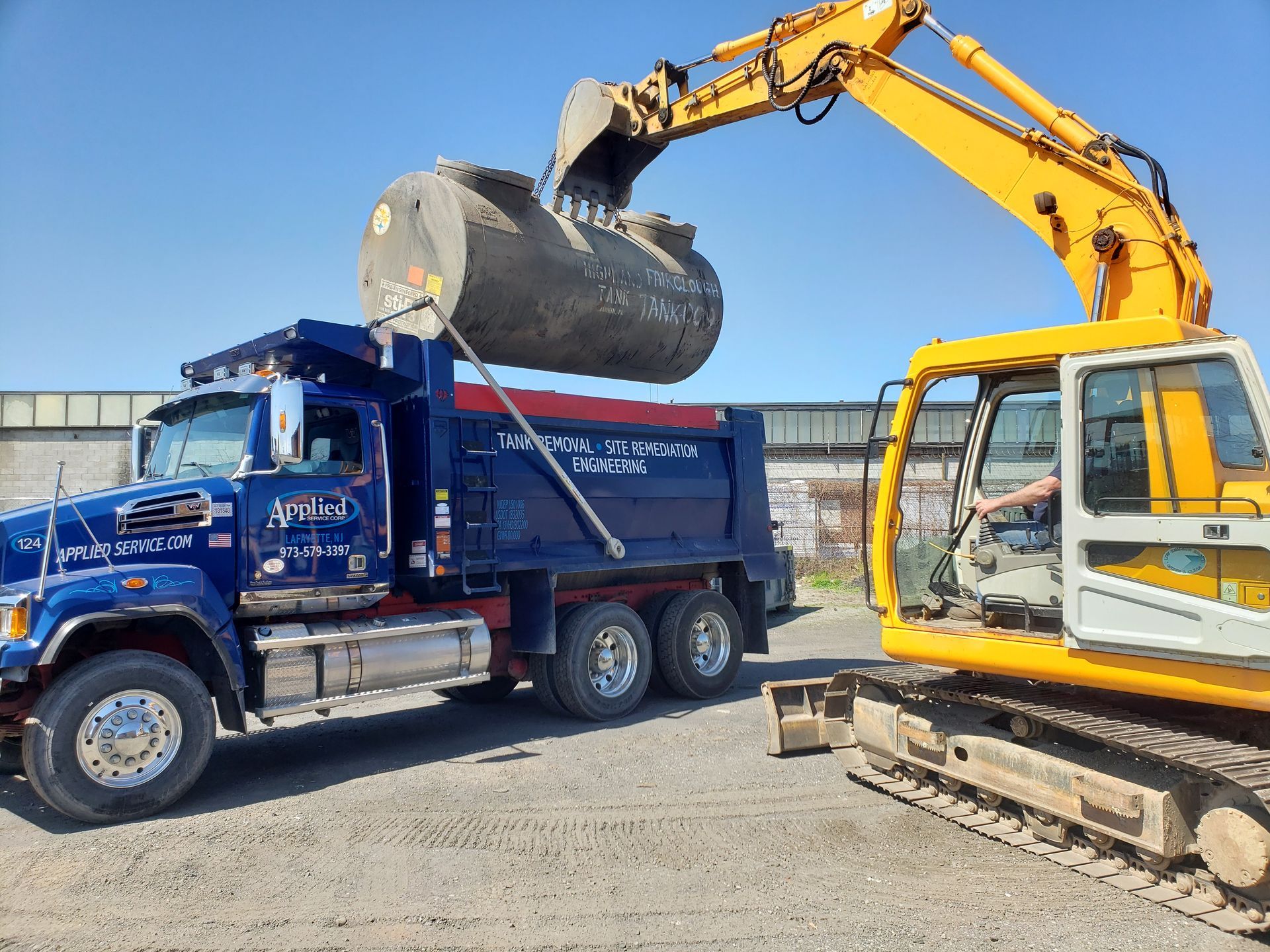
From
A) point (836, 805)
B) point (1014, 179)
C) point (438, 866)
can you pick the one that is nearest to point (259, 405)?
point (438, 866)

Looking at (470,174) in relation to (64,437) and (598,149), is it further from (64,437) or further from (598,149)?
(64,437)

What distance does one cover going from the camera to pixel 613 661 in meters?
8.90

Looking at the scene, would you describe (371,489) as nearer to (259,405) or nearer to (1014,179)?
(259,405)

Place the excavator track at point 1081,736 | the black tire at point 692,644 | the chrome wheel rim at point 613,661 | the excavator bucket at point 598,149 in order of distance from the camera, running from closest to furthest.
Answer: the excavator track at point 1081,736 → the excavator bucket at point 598,149 → the chrome wheel rim at point 613,661 → the black tire at point 692,644

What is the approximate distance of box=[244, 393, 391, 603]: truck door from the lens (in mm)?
6770

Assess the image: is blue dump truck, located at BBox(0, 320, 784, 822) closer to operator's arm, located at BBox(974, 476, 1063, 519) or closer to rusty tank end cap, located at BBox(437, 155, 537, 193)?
rusty tank end cap, located at BBox(437, 155, 537, 193)

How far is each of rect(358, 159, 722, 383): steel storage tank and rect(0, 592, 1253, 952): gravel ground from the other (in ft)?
11.1

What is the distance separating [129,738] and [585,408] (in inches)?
180

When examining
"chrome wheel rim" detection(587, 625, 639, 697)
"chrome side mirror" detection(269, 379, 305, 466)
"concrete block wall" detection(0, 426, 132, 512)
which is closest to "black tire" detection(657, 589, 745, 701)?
"chrome wheel rim" detection(587, 625, 639, 697)

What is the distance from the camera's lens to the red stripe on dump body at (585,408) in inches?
314

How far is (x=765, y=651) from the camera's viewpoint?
33.8 ft

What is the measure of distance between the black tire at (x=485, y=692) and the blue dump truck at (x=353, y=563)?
0.11 feet

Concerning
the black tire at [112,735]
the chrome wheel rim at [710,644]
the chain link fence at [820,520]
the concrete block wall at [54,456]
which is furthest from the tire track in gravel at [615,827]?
the concrete block wall at [54,456]

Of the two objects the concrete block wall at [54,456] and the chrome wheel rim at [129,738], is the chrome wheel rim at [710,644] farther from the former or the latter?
the concrete block wall at [54,456]
